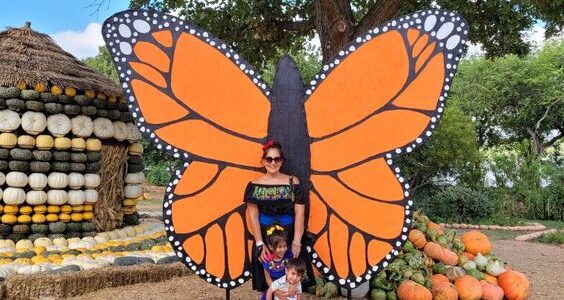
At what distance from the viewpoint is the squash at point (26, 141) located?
24.5ft

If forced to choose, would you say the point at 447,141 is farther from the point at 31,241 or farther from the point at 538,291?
the point at 31,241

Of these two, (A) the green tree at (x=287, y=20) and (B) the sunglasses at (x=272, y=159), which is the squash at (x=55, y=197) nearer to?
(A) the green tree at (x=287, y=20)

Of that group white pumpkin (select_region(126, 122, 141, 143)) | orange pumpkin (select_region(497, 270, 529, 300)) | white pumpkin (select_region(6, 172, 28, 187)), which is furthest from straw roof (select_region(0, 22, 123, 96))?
orange pumpkin (select_region(497, 270, 529, 300))

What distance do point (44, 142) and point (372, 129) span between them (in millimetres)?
5300

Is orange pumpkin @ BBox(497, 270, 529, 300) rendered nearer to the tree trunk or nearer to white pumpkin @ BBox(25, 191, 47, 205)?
the tree trunk

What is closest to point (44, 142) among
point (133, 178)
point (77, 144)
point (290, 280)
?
point (77, 144)

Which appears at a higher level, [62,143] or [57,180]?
[62,143]

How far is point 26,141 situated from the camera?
7.47m

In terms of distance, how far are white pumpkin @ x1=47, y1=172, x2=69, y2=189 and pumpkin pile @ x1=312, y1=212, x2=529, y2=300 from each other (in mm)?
4221

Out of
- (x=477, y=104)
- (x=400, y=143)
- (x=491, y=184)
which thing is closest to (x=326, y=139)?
(x=400, y=143)

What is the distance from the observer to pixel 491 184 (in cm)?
1675

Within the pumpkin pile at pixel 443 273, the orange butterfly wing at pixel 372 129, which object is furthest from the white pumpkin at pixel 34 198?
the orange butterfly wing at pixel 372 129

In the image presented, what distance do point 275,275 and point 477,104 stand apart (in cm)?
2305

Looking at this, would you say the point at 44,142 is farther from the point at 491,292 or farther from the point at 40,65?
the point at 491,292
